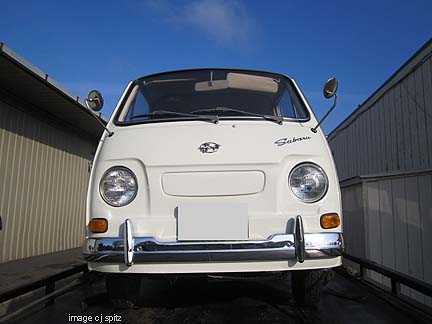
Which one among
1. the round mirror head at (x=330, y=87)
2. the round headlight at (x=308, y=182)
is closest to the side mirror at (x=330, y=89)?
the round mirror head at (x=330, y=87)

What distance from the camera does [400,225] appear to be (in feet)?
16.3

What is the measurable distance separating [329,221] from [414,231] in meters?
3.25

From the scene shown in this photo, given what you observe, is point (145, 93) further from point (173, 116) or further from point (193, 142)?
point (193, 142)

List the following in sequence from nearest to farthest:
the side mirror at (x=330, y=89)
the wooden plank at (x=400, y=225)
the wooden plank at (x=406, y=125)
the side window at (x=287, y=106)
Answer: the side mirror at (x=330, y=89)
the side window at (x=287, y=106)
the wooden plank at (x=400, y=225)
the wooden plank at (x=406, y=125)

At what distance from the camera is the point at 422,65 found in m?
5.88

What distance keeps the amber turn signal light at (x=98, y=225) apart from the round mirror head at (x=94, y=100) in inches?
41.0

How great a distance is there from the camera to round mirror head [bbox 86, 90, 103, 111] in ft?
9.57

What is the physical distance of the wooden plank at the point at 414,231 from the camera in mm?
4781

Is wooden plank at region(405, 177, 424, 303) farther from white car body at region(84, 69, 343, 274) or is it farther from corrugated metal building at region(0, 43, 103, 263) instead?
corrugated metal building at region(0, 43, 103, 263)

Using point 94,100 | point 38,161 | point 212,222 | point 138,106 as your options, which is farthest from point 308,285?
point 38,161

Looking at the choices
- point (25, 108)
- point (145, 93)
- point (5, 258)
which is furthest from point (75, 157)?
point (145, 93)

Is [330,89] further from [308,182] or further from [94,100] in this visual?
[94,100]

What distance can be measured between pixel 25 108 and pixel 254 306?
21.4 ft

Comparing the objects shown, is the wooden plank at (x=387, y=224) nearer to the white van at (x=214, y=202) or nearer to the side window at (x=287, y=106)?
the side window at (x=287, y=106)
